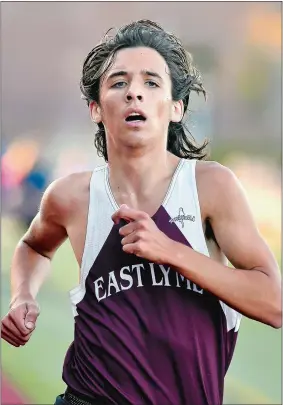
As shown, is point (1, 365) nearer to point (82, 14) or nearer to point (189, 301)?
point (82, 14)

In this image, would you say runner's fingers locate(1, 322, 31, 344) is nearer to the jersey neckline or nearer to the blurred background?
the jersey neckline

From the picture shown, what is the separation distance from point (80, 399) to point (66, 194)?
0.52 metres

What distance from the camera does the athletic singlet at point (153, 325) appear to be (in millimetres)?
1827

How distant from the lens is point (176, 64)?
2.09 metres

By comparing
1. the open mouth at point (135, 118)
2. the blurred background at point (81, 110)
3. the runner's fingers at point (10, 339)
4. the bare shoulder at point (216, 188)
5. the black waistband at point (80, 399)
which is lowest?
the black waistband at point (80, 399)

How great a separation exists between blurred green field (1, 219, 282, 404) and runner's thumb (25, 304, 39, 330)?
241 centimetres

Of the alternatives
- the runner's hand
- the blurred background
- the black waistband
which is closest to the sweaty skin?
the runner's hand

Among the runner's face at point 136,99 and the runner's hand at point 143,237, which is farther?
the runner's face at point 136,99

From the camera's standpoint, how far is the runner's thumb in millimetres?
1994

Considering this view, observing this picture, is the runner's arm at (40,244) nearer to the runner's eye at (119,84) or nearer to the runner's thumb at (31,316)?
the runner's thumb at (31,316)

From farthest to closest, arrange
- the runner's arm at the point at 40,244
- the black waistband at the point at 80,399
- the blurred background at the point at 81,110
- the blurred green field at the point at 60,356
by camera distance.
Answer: the blurred background at the point at 81,110 < the blurred green field at the point at 60,356 < the runner's arm at the point at 40,244 < the black waistband at the point at 80,399

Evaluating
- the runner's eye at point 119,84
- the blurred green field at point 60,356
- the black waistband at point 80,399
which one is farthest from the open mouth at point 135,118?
the blurred green field at point 60,356

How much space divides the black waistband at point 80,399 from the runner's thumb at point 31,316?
184mm

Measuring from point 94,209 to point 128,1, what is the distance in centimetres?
304
